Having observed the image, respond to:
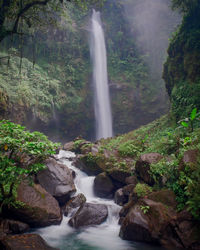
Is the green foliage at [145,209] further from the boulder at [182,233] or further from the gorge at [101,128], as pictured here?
the boulder at [182,233]

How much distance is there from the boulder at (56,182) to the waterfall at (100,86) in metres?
14.8

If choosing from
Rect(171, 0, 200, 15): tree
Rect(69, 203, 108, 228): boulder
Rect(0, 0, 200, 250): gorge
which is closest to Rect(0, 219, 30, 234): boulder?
Rect(0, 0, 200, 250): gorge

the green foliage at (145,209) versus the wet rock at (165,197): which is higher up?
the wet rock at (165,197)

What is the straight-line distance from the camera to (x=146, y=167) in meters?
6.93

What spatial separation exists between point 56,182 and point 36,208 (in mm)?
1540

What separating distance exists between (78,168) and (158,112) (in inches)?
556

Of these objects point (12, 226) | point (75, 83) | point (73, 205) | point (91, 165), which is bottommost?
point (12, 226)

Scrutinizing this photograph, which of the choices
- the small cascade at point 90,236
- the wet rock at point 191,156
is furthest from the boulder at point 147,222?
the wet rock at point 191,156

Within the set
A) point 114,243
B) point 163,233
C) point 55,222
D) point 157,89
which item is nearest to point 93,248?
point 114,243

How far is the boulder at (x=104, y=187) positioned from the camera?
27.9 ft

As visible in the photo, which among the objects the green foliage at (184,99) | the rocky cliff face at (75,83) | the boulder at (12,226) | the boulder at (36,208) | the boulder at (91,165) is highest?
the rocky cliff face at (75,83)

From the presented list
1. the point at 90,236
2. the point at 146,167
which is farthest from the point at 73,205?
the point at 146,167

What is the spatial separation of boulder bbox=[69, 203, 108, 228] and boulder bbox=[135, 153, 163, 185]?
177 centimetres

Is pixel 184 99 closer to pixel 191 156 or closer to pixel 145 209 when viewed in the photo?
pixel 191 156
